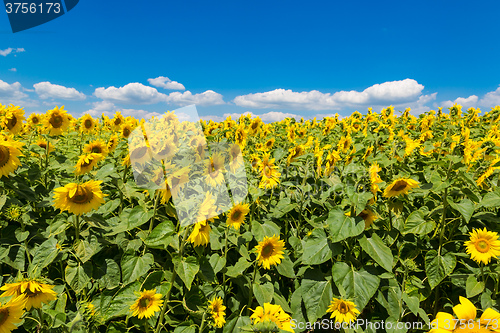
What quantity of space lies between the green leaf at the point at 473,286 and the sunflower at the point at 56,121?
516 cm

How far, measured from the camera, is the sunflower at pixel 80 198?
2.17m

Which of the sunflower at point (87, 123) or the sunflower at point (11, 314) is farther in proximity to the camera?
the sunflower at point (87, 123)

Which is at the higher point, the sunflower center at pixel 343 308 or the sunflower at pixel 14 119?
the sunflower at pixel 14 119

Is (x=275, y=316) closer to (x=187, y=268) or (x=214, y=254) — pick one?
(x=187, y=268)

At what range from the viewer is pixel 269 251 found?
8.77ft

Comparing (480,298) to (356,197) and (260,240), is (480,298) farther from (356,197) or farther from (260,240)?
(260,240)

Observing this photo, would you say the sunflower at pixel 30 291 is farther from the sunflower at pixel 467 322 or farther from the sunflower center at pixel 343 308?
the sunflower at pixel 467 322

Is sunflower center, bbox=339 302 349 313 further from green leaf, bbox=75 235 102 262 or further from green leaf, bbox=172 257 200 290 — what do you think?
green leaf, bbox=75 235 102 262

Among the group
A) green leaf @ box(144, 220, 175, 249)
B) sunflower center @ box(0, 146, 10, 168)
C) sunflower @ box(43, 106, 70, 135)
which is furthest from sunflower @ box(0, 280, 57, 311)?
sunflower @ box(43, 106, 70, 135)

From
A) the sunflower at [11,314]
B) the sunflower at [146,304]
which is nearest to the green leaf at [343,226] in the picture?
the sunflower at [146,304]

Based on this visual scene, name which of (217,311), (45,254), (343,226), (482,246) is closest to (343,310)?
(343,226)

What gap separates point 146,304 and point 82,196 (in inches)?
41.4

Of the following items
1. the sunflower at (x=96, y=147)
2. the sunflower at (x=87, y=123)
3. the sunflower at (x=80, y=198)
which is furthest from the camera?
the sunflower at (x=87, y=123)

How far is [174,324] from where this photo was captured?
2350 millimetres
